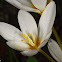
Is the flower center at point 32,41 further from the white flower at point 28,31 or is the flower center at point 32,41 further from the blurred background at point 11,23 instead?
the blurred background at point 11,23

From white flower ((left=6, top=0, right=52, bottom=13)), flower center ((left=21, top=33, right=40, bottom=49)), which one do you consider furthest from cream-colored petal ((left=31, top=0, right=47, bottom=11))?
flower center ((left=21, top=33, right=40, bottom=49))

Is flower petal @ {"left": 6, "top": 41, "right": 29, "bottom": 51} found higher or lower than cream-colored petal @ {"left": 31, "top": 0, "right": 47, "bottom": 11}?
lower

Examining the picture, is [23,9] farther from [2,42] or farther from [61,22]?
[61,22]

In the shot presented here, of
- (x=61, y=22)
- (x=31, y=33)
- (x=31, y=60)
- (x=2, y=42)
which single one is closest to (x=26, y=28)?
(x=31, y=33)

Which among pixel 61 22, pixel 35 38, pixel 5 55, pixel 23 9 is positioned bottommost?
pixel 61 22

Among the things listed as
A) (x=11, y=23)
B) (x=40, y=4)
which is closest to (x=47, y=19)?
(x=40, y=4)

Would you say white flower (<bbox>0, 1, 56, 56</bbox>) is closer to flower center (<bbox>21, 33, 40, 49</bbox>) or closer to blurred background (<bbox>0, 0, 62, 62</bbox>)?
flower center (<bbox>21, 33, 40, 49</bbox>)

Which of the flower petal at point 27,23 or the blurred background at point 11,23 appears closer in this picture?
the flower petal at point 27,23

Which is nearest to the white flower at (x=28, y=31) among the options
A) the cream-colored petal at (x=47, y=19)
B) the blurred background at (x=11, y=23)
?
the cream-colored petal at (x=47, y=19)
